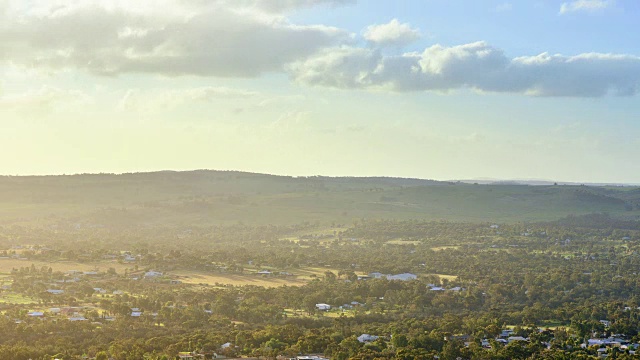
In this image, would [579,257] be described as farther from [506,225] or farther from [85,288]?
[85,288]

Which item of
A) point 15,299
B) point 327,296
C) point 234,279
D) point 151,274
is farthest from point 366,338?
point 151,274

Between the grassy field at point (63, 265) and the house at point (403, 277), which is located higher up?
the grassy field at point (63, 265)

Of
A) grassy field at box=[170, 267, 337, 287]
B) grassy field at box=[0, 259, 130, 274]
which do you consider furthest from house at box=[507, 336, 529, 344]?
grassy field at box=[0, 259, 130, 274]

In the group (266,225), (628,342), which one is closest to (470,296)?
(628,342)

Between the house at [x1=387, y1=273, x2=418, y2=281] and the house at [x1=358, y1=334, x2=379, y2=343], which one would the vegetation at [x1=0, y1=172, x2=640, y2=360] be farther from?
the house at [x1=387, y1=273, x2=418, y2=281]

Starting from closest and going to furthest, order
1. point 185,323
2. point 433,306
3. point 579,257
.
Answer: point 185,323 → point 433,306 → point 579,257

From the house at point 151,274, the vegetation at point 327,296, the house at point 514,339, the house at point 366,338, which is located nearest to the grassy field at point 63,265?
the vegetation at point 327,296

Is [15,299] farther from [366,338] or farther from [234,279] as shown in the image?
[366,338]

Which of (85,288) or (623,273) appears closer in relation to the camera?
(85,288)

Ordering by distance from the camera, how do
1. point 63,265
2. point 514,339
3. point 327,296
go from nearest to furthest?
point 514,339 → point 327,296 → point 63,265

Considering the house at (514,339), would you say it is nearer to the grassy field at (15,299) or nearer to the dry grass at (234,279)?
the dry grass at (234,279)

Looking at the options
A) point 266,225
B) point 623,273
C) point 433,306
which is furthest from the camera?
point 266,225
